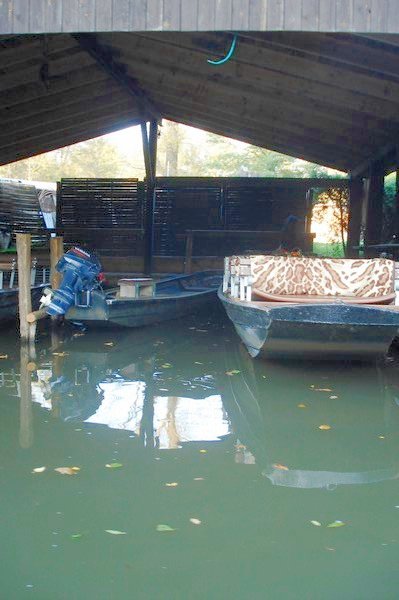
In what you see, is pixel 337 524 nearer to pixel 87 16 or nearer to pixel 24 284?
pixel 87 16

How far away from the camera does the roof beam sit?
9.77 m

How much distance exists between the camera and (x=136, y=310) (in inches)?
412

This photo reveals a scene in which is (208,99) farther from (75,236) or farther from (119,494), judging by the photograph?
(119,494)

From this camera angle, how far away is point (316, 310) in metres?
6.49

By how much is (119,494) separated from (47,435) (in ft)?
4.32

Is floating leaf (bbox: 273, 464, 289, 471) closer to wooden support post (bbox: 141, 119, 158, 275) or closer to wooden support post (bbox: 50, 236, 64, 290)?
wooden support post (bbox: 50, 236, 64, 290)

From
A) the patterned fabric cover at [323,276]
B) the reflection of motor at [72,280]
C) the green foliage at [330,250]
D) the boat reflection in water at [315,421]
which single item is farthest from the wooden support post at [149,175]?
the boat reflection in water at [315,421]

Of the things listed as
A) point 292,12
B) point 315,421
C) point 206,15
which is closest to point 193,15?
point 206,15

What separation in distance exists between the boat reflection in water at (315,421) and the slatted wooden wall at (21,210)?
11.1 m

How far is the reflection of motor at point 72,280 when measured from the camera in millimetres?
9062

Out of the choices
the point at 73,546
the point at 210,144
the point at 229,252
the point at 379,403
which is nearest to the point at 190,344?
the point at 379,403

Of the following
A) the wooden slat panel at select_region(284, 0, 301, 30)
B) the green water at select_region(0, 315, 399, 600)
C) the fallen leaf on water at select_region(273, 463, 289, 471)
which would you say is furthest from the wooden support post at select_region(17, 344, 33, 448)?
the wooden slat panel at select_region(284, 0, 301, 30)

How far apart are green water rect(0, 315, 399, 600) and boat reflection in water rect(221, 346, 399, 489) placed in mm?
19

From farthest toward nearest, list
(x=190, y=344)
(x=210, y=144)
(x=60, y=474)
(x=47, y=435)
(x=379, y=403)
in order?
(x=210, y=144) < (x=190, y=344) < (x=379, y=403) < (x=47, y=435) < (x=60, y=474)
